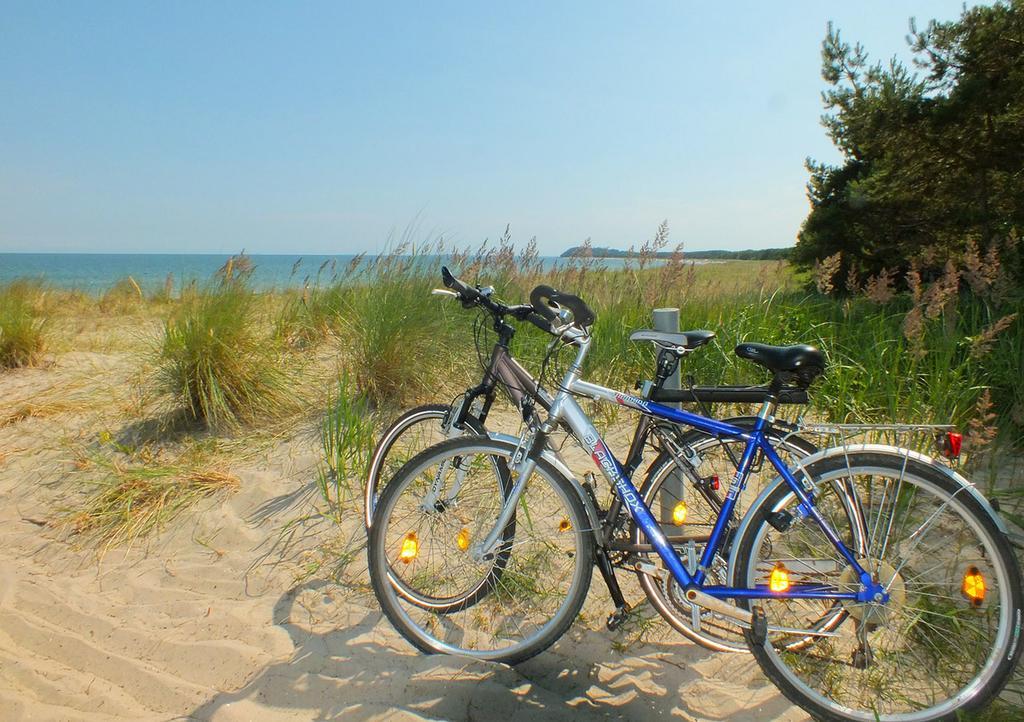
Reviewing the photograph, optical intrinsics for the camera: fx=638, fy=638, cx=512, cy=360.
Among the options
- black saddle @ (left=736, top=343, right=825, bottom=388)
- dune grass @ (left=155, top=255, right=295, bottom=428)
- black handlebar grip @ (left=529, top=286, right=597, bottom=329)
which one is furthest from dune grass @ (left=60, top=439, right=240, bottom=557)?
black saddle @ (left=736, top=343, right=825, bottom=388)

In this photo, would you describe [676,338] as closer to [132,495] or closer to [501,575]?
[501,575]

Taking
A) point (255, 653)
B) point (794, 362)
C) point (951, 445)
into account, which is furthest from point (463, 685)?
point (951, 445)

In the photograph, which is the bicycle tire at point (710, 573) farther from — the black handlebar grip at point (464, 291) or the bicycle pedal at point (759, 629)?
the black handlebar grip at point (464, 291)

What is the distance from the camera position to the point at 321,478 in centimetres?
343

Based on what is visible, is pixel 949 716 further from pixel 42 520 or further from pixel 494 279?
pixel 494 279

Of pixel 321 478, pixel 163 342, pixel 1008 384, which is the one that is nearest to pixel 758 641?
pixel 321 478

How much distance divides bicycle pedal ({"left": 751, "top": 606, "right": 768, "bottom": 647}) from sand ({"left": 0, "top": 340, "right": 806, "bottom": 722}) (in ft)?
1.31

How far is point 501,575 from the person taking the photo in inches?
102

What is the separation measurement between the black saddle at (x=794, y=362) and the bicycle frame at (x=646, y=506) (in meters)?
0.11

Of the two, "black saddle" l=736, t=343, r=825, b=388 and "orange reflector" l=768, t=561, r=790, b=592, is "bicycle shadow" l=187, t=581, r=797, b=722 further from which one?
"black saddle" l=736, t=343, r=825, b=388

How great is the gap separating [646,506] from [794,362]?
0.69m

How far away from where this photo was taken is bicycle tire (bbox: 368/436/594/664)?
226 cm

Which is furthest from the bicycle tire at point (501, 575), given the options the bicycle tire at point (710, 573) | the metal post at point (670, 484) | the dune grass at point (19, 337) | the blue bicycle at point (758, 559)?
the dune grass at point (19, 337)

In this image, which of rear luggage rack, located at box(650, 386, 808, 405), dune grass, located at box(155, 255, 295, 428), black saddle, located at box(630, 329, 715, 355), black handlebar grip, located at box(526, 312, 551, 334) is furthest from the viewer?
dune grass, located at box(155, 255, 295, 428)
